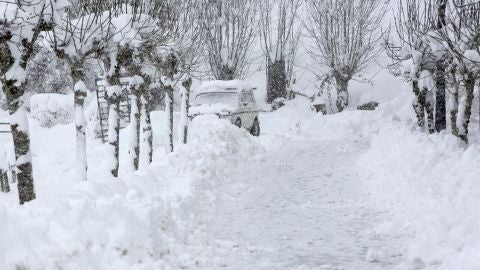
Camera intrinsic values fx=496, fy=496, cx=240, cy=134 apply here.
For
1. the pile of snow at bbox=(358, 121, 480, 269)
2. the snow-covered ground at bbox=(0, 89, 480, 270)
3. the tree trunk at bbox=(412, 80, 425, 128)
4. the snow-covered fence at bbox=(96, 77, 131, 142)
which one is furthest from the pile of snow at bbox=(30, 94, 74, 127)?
the pile of snow at bbox=(358, 121, 480, 269)

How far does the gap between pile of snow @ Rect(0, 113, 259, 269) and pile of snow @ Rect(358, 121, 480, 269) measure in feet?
9.02

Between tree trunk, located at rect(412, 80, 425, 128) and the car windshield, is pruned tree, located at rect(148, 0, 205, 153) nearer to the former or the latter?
the car windshield

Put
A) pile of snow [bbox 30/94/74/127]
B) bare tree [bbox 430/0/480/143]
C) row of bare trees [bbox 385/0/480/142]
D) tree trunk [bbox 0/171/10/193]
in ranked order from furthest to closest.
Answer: pile of snow [bbox 30/94/74/127], tree trunk [bbox 0/171/10/193], row of bare trees [bbox 385/0/480/142], bare tree [bbox 430/0/480/143]

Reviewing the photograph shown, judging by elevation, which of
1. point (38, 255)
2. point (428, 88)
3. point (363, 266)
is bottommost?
point (363, 266)

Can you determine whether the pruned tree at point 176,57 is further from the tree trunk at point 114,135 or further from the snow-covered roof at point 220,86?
the tree trunk at point 114,135

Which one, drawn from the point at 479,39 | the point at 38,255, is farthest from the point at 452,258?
the point at 479,39

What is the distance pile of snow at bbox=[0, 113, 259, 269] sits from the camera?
171 inches

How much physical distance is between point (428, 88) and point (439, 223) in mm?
10024

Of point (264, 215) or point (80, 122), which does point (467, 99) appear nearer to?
point (264, 215)

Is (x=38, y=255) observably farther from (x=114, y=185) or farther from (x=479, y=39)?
(x=479, y=39)

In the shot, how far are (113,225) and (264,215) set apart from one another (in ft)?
10.2

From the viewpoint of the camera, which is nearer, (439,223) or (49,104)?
(439,223)

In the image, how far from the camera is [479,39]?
28.1 ft

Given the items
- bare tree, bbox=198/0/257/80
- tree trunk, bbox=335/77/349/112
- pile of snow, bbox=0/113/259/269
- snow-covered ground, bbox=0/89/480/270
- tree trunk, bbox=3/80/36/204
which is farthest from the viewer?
tree trunk, bbox=335/77/349/112
